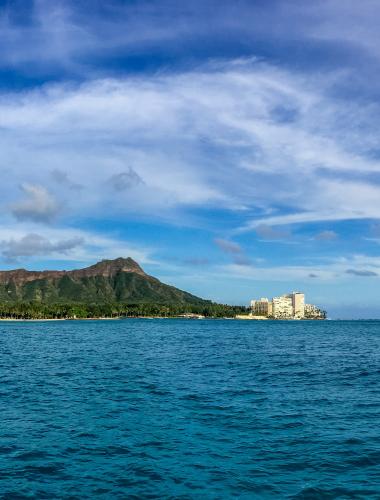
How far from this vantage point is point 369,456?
30672mm

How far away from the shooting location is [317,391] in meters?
52.8

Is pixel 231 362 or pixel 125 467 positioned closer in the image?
pixel 125 467

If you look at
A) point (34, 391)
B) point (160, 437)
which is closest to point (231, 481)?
point (160, 437)

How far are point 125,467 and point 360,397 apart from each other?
30614 mm

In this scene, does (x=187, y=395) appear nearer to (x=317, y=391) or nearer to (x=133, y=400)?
(x=133, y=400)

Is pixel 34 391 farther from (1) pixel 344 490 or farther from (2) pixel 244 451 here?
(1) pixel 344 490

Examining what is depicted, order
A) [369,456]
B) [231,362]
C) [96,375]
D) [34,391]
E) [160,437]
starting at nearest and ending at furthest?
[369,456] → [160,437] → [34,391] → [96,375] → [231,362]

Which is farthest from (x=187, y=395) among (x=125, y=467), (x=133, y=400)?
(x=125, y=467)

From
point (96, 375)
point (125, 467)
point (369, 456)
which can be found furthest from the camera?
point (96, 375)

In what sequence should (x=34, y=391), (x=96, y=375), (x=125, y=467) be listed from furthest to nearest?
(x=96, y=375), (x=34, y=391), (x=125, y=467)

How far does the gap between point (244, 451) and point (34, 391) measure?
2946cm

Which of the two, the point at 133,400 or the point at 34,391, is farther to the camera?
the point at 34,391

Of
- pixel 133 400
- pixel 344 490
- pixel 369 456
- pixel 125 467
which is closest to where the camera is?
pixel 344 490

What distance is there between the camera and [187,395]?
49.9 m
